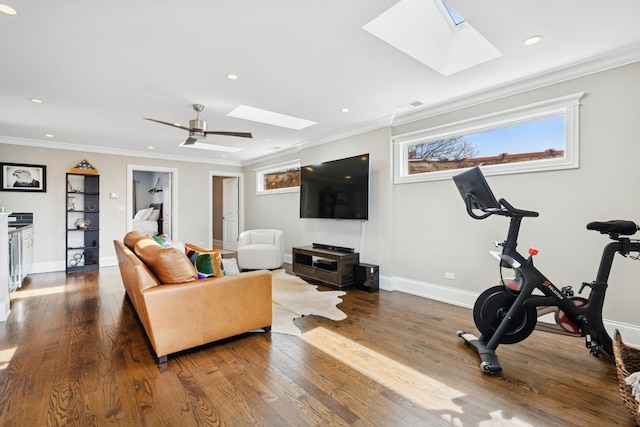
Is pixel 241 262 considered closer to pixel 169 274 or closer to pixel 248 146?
pixel 248 146

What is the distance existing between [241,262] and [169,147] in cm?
289

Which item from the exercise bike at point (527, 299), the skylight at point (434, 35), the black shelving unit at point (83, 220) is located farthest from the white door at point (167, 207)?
the exercise bike at point (527, 299)

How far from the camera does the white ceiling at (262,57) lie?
2.01 m

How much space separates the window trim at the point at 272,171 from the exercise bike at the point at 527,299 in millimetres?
4424

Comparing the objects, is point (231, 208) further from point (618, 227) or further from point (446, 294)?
point (618, 227)

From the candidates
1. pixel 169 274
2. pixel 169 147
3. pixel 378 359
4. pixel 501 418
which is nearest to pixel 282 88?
pixel 169 274

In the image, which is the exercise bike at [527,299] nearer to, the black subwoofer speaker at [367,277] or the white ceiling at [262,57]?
the white ceiling at [262,57]

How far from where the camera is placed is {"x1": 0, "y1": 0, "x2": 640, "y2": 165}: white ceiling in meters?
2.01

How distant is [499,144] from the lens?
345 centimetres

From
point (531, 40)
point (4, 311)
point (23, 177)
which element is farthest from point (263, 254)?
point (531, 40)

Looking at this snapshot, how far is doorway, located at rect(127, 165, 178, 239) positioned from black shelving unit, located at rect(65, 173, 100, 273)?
0.59 meters

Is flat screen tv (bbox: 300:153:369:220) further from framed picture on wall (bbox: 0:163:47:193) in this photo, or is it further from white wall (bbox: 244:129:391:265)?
framed picture on wall (bbox: 0:163:47:193)

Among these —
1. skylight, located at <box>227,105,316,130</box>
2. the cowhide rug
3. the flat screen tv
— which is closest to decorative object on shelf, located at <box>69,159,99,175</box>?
skylight, located at <box>227,105,316,130</box>

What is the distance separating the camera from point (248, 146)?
6.22 meters
